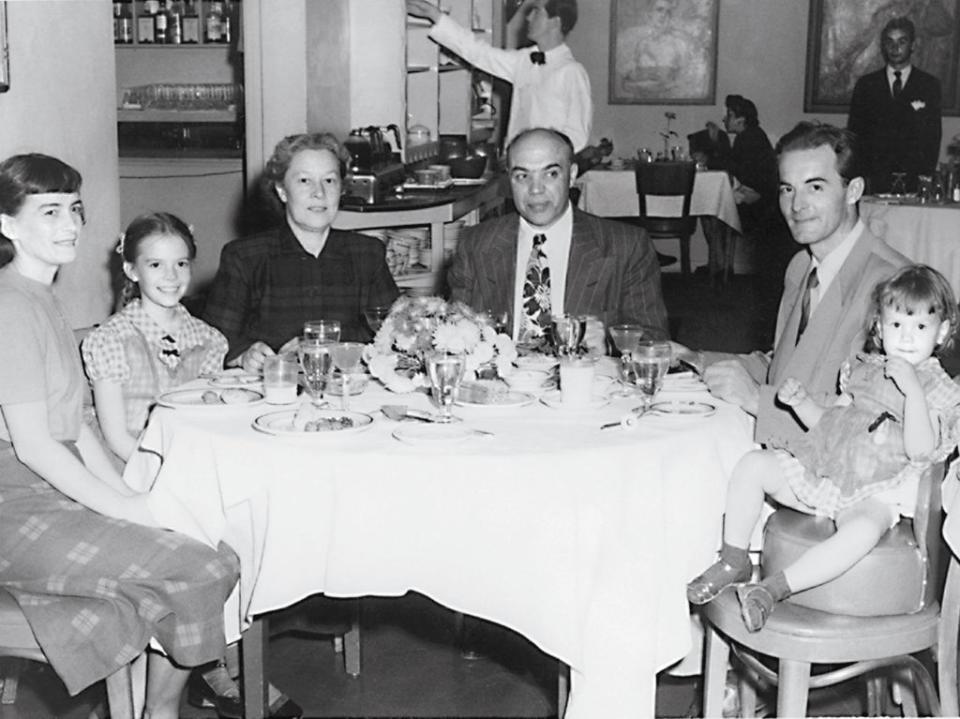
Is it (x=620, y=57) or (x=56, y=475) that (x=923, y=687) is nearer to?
(x=56, y=475)

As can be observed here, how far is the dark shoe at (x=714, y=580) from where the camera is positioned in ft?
7.58

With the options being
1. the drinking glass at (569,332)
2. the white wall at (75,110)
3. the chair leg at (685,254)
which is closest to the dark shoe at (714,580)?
the drinking glass at (569,332)

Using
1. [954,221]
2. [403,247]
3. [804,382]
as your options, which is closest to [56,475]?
[804,382]

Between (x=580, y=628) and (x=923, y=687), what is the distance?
2.33 feet

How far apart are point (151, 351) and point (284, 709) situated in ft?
2.99

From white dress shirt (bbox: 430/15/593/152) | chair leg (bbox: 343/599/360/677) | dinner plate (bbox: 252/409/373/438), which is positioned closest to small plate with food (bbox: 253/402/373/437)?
dinner plate (bbox: 252/409/373/438)

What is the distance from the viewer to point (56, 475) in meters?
2.36

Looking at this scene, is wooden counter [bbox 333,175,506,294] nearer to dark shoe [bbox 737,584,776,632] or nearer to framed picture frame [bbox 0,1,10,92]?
framed picture frame [bbox 0,1,10,92]

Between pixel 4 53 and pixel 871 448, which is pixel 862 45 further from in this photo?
pixel 871 448

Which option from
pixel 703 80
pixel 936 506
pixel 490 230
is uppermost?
pixel 703 80

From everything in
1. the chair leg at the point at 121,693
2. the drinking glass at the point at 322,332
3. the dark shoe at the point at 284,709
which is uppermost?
the drinking glass at the point at 322,332

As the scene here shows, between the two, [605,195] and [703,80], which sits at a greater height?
[703,80]

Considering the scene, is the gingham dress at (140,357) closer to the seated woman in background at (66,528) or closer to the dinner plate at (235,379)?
the dinner plate at (235,379)

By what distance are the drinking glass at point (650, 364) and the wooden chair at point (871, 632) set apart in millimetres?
437
